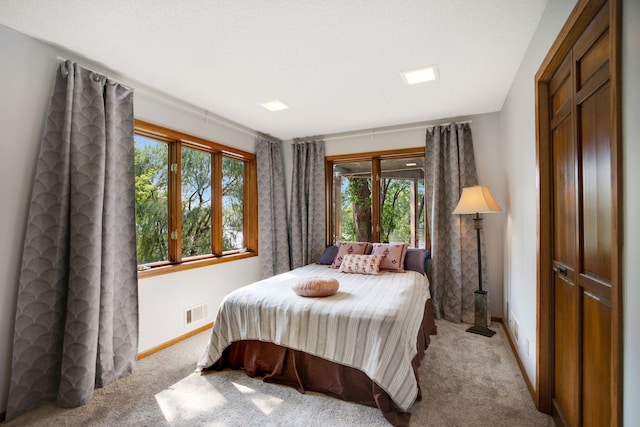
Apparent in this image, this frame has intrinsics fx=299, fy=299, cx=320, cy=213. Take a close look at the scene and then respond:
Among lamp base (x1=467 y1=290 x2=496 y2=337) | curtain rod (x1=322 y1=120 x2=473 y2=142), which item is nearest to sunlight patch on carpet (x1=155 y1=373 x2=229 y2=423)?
lamp base (x1=467 y1=290 x2=496 y2=337)

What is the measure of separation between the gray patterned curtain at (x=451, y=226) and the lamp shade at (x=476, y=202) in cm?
41

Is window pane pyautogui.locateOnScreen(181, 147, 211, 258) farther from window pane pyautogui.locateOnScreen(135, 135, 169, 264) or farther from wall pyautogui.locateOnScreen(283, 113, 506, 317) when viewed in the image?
wall pyautogui.locateOnScreen(283, 113, 506, 317)

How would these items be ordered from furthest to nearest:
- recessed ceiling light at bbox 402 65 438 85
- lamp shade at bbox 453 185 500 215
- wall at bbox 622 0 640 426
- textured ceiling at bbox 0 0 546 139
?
lamp shade at bbox 453 185 500 215, recessed ceiling light at bbox 402 65 438 85, textured ceiling at bbox 0 0 546 139, wall at bbox 622 0 640 426

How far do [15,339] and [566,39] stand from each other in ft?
11.3

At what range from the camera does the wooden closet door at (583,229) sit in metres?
1.12

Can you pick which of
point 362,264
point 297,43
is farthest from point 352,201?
point 297,43

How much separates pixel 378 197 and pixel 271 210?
1.50 m

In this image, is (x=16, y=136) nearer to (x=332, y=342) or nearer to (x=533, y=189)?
(x=332, y=342)

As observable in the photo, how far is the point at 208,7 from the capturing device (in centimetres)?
168

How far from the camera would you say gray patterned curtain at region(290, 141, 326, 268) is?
425 cm

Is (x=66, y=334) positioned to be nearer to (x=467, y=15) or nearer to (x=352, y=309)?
(x=352, y=309)

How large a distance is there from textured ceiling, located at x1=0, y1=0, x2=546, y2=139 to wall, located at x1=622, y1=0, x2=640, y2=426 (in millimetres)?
1013

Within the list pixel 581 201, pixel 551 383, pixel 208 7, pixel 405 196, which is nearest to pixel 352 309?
pixel 551 383

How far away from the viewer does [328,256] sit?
12.8 feet
